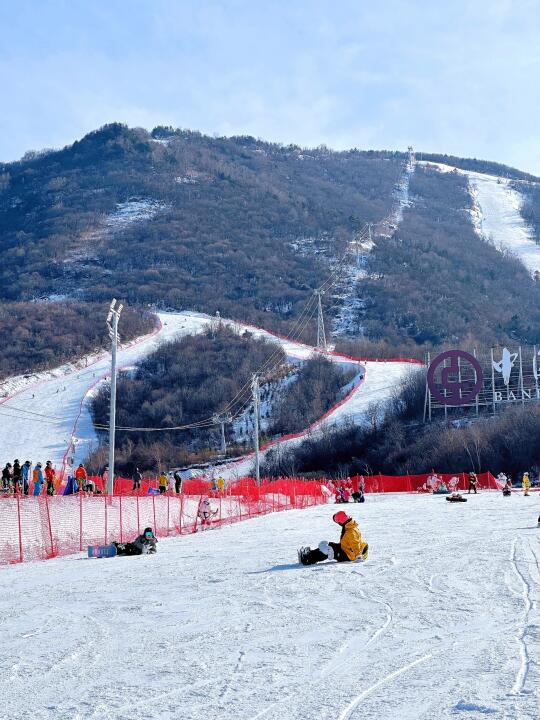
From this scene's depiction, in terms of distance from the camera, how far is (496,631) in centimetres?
790

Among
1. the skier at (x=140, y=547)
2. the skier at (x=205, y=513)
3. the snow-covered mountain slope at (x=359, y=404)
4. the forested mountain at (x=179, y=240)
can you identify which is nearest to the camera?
the skier at (x=140, y=547)

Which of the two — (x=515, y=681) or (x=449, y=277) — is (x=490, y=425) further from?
(x=449, y=277)

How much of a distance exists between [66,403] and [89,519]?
53.5 meters

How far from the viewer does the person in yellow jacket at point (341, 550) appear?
44.3ft

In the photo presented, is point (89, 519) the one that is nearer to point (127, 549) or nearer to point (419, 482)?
point (127, 549)

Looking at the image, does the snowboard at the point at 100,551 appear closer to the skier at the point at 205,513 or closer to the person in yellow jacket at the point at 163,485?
the skier at the point at 205,513

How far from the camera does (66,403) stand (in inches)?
2795

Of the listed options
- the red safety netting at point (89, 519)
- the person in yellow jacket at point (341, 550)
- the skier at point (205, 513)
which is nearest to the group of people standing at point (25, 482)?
the red safety netting at point (89, 519)

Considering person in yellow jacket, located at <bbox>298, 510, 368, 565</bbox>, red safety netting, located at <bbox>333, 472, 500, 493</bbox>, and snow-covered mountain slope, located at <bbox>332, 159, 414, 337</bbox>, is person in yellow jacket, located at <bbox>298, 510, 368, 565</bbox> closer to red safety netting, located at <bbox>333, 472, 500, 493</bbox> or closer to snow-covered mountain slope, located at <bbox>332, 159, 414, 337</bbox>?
red safety netting, located at <bbox>333, 472, 500, 493</bbox>

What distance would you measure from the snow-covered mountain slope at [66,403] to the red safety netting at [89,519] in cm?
3124

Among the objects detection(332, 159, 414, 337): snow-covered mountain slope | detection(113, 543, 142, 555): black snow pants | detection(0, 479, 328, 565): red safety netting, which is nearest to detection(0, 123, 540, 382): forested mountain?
detection(332, 159, 414, 337): snow-covered mountain slope

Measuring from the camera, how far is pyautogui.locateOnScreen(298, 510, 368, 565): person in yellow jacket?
13500mm


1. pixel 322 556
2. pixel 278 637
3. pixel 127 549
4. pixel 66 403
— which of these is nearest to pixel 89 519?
pixel 127 549

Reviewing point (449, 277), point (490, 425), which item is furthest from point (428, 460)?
point (449, 277)
